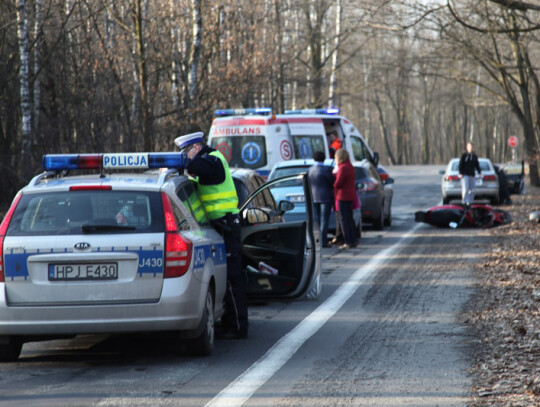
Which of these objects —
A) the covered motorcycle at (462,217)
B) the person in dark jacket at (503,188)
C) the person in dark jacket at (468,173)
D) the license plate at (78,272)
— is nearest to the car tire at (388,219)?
the covered motorcycle at (462,217)

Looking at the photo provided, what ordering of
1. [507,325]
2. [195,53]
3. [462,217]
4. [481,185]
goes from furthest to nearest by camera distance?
[481,185] < [195,53] < [462,217] < [507,325]

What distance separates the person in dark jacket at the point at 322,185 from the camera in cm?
Answer: 1574

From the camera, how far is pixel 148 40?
25.1 meters

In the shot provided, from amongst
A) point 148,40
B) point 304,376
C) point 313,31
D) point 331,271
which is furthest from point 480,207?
point 313,31

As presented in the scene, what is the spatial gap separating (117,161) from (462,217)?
13966mm

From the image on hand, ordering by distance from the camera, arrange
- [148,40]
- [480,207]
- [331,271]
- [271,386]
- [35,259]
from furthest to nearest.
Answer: [148,40] → [480,207] → [331,271] → [35,259] → [271,386]

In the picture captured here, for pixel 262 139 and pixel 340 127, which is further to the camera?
pixel 340 127

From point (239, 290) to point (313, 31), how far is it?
127 ft

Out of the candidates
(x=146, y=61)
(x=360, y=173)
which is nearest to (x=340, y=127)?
(x=360, y=173)

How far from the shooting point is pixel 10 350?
22.3 ft

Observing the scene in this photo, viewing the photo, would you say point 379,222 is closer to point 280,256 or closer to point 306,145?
point 306,145

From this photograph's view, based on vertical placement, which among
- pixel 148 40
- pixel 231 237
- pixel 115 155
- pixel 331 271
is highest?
pixel 148 40

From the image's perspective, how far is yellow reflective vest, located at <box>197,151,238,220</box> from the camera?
772cm

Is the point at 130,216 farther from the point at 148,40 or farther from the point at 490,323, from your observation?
the point at 148,40
